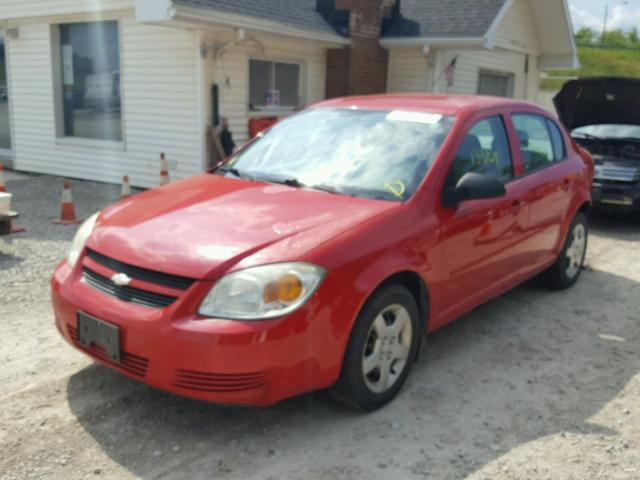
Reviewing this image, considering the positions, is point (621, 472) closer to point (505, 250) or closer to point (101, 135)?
point (505, 250)

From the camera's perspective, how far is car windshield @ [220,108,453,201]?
12.7 feet

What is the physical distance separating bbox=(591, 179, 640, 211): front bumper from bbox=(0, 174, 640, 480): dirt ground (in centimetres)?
423

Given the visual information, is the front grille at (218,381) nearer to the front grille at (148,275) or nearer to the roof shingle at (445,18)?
the front grille at (148,275)

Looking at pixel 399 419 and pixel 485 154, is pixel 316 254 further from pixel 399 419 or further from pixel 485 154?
pixel 485 154

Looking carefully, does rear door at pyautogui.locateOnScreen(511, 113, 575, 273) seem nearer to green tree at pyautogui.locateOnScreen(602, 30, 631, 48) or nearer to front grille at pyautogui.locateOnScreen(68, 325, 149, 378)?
front grille at pyautogui.locateOnScreen(68, 325, 149, 378)

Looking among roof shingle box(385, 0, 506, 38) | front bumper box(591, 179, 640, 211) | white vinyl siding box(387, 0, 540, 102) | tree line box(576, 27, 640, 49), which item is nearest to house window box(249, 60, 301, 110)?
roof shingle box(385, 0, 506, 38)

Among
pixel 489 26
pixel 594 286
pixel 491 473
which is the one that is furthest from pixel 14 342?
pixel 489 26

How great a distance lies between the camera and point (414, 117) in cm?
428

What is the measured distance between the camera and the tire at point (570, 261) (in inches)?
224

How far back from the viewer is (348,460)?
10.1 ft

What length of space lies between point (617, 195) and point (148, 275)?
7.33 m

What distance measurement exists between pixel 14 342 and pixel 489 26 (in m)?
9.90

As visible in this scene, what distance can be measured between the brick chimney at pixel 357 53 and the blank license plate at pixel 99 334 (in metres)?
9.09

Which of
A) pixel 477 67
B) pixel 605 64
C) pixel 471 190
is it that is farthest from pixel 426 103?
pixel 605 64
